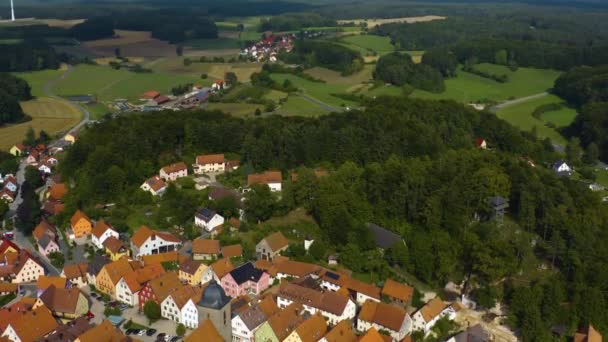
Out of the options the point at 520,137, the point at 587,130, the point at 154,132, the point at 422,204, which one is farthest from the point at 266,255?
the point at 587,130

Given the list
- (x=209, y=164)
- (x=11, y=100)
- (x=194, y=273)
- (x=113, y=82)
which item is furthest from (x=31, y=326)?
(x=113, y=82)

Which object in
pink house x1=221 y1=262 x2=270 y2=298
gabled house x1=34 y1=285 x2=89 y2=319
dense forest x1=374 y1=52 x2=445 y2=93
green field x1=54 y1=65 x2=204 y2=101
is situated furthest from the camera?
green field x1=54 y1=65 x2=204 y2=101

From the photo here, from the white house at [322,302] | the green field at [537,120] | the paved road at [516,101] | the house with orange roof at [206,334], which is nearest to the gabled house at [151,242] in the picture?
the white house at [322,302]

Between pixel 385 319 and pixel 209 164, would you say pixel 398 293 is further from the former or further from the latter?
pixel 209 164

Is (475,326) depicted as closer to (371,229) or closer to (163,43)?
(371,229)

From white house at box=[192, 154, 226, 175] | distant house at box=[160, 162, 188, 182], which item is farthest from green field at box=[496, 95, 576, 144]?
distant house at box=[160, 162, 188, 182]

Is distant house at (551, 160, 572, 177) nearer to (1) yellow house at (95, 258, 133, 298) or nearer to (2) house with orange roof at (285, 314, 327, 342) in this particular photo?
(2) house with orange roof at (285, 314, 327, 342)
